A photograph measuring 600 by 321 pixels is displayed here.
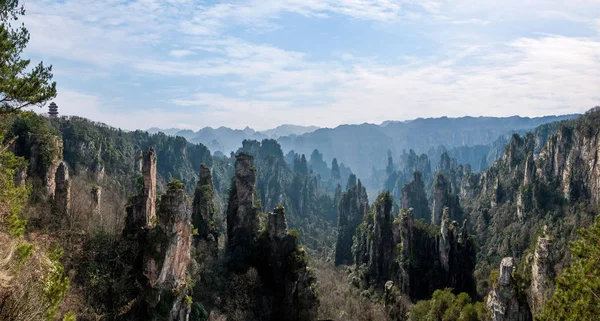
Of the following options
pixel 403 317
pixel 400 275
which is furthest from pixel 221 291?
pixel 400 275

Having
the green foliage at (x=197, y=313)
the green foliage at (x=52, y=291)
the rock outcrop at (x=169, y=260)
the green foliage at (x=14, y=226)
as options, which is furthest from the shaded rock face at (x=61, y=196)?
the green foliage at (x=52, y=291)

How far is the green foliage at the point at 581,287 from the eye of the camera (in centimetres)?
1227

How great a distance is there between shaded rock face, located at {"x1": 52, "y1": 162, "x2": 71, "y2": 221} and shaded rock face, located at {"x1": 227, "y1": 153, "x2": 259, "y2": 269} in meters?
15.3

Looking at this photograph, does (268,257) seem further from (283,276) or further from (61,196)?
(61,196)

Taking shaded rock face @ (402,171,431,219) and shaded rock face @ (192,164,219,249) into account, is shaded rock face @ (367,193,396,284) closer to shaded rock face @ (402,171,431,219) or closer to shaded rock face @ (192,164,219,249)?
shaded rock face @ (192,164,219,249)

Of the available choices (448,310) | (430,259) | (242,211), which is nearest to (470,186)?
(430,259)

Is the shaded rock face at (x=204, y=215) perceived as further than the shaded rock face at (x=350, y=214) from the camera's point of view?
No

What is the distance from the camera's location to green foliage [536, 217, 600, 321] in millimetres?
12273

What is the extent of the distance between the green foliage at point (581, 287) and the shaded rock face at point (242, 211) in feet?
99.8

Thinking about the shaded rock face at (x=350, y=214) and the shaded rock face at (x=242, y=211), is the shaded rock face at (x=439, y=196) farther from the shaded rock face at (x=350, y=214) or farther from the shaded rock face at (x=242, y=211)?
the shaded rock face at (x=242, y=211)

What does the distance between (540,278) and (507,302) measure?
7.51ft

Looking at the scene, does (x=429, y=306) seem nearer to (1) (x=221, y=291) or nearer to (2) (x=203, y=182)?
(1) (x=221, y=291)

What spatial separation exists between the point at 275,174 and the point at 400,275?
7122 centimetres

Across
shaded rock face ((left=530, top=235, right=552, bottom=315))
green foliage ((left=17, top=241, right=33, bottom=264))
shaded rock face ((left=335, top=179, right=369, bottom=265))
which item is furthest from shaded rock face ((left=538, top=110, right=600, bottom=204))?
green foliage ((left=17, top=241, right=33, bottom=264))
